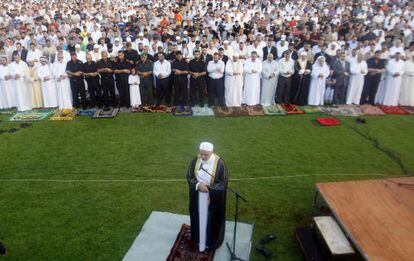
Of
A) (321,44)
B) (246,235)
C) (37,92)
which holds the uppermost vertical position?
(321,44)

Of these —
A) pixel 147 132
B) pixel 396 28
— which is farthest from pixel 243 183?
pixel 396 28

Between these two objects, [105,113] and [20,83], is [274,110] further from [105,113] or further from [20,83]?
[20,83]

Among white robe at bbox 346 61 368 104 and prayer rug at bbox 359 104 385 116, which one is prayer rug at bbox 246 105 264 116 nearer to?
white robe at bbox 346 61 368 104

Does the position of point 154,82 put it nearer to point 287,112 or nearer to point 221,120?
point 221,120

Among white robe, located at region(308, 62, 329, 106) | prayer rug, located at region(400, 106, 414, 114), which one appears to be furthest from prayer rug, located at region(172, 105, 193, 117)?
prayer rug, located at region(400, 106, 414, 114)

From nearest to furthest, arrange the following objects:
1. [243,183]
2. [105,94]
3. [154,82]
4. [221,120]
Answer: [243,183] → [221,120] → [105,94] → [154,82]

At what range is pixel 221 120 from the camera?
1219cm

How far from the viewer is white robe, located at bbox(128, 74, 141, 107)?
12.9 metres

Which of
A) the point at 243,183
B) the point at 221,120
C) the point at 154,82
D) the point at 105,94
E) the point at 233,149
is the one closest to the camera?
the point at 243,183

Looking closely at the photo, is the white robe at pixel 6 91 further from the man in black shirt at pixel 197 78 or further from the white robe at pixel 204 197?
the white robe at pixel 204 197

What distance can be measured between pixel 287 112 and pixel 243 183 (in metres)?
4.93

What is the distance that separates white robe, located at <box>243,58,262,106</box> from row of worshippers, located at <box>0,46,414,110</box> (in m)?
0.03

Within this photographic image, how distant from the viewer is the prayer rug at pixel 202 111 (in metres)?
12.6

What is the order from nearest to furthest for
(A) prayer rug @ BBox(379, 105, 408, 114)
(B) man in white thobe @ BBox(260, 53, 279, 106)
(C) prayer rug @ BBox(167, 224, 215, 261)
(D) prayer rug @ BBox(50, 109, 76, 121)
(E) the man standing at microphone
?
(E) the man standing at microphone, (C) prayer rug @ BBox(167, 224, 215, 261), (D) prayer rug @ BBox(50, 109, 76, 121), (A) prayer rug @ BBox(379, 105, 408, 114), (B) man in white thobe @ BBox(260, 53, 279, 106)
